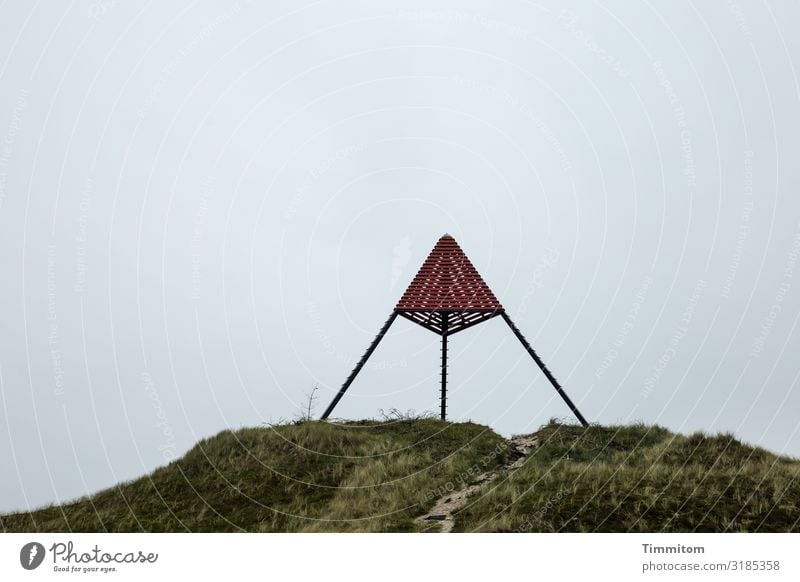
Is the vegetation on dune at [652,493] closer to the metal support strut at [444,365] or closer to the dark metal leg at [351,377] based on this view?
the metal support strut at [444,365]

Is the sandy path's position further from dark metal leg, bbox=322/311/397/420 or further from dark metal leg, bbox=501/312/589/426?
dark metal leg, bbox=322/311/397/420

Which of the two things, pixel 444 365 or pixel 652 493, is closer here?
pixel 652 493

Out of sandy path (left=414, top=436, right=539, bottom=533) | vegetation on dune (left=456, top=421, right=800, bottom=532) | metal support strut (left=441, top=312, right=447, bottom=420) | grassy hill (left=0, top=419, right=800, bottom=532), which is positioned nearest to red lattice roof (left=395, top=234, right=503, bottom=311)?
metal support strut (left=441, top=312, right=447, bottom=420)

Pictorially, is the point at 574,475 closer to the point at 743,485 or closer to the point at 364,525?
the point at 743,485

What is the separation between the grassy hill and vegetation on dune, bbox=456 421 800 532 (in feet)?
0.14

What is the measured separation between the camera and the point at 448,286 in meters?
25.0
